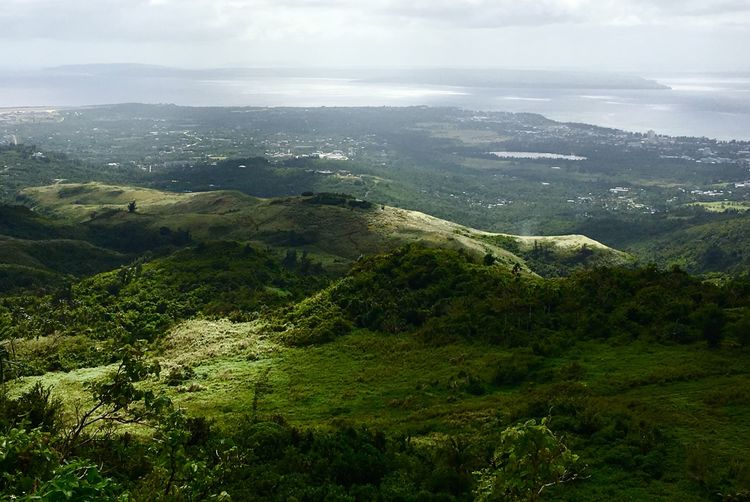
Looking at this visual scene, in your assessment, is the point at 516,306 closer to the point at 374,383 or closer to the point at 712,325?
the point at 712,325

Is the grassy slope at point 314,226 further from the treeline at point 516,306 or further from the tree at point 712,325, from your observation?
the tree at point 712,325

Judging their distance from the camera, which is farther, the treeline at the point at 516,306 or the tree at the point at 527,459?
the treeline at the point at 516,306

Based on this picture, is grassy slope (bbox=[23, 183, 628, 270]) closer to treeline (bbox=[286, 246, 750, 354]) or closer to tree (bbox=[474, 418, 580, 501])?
treeline (bbox=[286, 246, 750, 354])

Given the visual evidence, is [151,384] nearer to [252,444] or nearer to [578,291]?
[252,444]

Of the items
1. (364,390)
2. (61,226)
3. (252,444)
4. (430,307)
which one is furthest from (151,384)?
(61,226)

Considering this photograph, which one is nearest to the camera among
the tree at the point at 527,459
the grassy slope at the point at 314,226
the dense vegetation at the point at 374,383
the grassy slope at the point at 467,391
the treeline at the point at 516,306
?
the tree at the point at 527,459

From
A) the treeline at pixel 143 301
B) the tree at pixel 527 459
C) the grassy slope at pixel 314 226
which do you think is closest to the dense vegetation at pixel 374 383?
the tree at pixel 527 459

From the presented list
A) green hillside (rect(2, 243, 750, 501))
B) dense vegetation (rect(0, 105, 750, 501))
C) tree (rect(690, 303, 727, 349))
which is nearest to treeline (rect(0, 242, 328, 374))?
dense vegetation (rect(0, 105, 750, 501))

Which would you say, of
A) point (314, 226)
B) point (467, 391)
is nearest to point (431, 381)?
point (467, 391)
